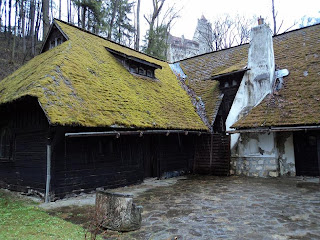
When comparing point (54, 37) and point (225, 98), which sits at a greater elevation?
point (54, 37)

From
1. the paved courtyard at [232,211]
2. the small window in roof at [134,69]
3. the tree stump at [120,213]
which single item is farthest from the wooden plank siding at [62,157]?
the small window in roof at [134,69]

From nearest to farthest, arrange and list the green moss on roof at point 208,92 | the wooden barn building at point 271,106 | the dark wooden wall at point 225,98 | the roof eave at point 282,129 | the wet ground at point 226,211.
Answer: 1. the wet ground at point 226,211
2. the roof eave at point 282,129
3. the wooden barn building at point 271,106
4. the dark wooden wall at point 225,98
5. the green moss on roof at point 208,92

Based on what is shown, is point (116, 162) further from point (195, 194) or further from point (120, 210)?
point (120, 210)

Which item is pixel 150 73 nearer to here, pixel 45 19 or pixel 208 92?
pixel 208 92

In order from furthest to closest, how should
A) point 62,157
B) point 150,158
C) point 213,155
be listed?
point 213,155 < point 150,158 < point 62,157

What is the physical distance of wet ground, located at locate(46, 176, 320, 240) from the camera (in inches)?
183

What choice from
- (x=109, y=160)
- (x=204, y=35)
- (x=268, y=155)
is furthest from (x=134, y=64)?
(x=204, y=35)

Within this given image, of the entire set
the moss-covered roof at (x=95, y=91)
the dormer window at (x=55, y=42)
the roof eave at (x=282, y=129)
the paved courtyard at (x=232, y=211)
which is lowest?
the paved courtyard at (x=232, y=211)

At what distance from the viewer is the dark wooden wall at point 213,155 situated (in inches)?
463

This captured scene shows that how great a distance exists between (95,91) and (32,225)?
16.5 ft

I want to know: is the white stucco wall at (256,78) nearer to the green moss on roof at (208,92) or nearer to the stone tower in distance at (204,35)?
the green moss on roof at (208,92)

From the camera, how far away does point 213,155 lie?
1216 cm

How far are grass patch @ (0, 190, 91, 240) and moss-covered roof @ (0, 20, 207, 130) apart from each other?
231 cm

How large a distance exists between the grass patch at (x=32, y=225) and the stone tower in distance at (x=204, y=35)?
26410mm
